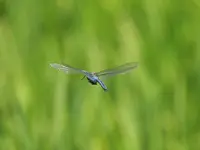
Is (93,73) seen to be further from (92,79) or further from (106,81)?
(106,81)

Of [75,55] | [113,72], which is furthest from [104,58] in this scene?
[113,72]

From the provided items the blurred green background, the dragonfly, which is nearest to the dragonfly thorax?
the dragonfly

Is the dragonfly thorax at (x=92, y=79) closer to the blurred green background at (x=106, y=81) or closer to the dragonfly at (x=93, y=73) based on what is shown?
the dragonfly at (x=93, y=73)

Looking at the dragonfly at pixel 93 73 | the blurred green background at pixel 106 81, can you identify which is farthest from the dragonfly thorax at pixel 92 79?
the blurred green background at pixel 106 81

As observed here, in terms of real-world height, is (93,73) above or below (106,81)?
below

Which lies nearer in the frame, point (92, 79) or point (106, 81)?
point (92, 79)

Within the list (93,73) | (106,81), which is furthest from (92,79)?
(106,81)

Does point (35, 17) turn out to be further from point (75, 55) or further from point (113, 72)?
point (113, 72)

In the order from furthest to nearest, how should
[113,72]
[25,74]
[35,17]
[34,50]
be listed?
[35,17]
[34,50]
[25,74]
[113,72]
